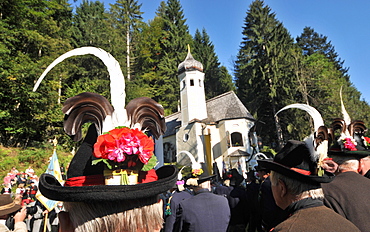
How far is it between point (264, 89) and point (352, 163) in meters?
30.5

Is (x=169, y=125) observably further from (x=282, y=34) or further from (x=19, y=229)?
(x=19, y=229)

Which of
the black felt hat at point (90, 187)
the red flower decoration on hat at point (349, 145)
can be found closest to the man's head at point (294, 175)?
the black felt hat at point (90, 187)

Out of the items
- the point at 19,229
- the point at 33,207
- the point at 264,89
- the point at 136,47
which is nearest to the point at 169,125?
the point at 264,89

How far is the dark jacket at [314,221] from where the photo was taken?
69.0 inches

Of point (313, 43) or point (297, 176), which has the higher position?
point (313, 43)

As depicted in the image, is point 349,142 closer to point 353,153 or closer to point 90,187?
point 353,153

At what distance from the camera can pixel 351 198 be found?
2.73 metres

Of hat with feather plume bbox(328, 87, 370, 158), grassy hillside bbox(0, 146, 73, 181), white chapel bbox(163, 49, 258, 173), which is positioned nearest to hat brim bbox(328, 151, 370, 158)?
hat with feather plume bbox(328, 87, 370, 158)

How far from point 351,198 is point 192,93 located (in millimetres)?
26728

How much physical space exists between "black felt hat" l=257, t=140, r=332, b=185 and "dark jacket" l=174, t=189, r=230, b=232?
1.93 metres

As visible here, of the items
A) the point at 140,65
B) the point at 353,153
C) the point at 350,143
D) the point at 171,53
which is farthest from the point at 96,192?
the point at 140,65

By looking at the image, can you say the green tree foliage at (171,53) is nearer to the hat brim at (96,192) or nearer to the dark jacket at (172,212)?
the dark jacket at (172,212)

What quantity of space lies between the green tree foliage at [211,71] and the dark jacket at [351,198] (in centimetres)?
4431

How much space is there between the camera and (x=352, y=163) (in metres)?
3.69
